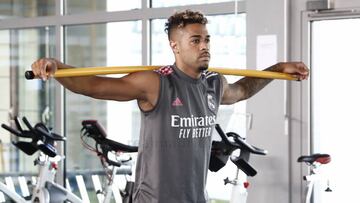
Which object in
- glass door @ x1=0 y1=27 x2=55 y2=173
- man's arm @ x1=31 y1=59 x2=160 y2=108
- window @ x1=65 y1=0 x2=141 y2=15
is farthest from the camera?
glass door @ x1=0 y1=27 x2=55 y2=173

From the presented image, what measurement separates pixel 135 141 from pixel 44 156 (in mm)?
935

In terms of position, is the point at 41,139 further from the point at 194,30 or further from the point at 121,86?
the point at 194,30

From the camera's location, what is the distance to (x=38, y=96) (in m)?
6.36

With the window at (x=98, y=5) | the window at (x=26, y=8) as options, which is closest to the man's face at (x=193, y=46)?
the window at (x=98, y=5)

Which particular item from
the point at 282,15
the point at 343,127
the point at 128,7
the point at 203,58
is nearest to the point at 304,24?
the point at 282,15

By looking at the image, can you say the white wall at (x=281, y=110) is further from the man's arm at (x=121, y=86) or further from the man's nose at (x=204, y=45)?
the man's arm at (x=121, y=86)

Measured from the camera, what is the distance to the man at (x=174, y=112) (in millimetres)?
2590

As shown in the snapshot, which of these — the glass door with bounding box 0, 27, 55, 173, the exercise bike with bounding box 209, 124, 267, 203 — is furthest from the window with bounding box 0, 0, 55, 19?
the exercise bike with bounding box 209, 124, 267, 203

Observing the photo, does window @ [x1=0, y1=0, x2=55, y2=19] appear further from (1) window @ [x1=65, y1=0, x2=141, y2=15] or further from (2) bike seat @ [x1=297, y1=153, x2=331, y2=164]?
(2) bike seat @ [x1=297, y1=153, x2=331, y2=164]

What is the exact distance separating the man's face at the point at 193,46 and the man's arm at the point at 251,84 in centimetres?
33

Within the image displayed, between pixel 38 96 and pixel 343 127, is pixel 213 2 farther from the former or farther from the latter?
pixel 38 96

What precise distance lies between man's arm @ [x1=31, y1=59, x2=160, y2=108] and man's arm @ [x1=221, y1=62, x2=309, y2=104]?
46cm

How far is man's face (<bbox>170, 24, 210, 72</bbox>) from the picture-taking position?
2635 mm

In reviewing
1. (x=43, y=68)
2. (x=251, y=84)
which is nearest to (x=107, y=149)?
(x=251, y=84)
